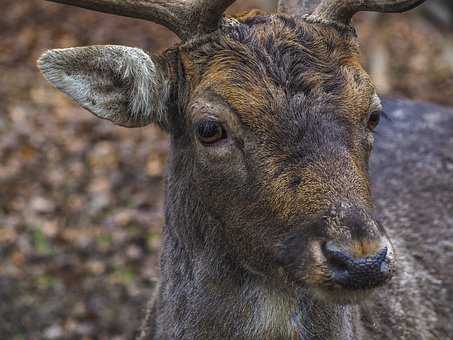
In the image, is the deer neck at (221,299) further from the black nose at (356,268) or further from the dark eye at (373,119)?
the dark eye at (373,119)

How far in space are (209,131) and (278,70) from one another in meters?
0.48

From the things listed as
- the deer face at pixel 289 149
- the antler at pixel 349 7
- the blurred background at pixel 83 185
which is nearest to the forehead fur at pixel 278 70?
the deer face at pixel 289 149

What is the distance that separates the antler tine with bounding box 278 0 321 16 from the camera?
501 cm

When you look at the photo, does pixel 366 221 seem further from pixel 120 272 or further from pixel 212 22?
pixel 120 272

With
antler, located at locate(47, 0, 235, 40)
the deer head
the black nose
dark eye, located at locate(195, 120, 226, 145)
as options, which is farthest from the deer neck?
antler, located at locate(47, 0, 235, 40)

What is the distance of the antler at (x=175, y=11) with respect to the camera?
4387mm

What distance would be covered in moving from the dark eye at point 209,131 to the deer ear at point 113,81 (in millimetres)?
406

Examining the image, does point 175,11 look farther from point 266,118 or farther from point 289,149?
point 289,149

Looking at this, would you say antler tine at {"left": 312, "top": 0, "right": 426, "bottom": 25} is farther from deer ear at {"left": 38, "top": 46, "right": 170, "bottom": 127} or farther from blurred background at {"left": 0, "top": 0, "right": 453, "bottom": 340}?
blurred background at {"left": 0, "top": 0, "right": 453, "bottom": 340}

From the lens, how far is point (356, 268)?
3.58 metres

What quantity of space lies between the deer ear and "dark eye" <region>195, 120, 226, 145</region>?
41cm

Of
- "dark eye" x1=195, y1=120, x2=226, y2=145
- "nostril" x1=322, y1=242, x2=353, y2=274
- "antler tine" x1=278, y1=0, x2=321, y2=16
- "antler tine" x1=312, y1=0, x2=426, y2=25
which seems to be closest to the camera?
"nostril" x1=322, y1=242, x2=353, y2=274

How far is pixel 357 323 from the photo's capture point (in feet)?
16.0

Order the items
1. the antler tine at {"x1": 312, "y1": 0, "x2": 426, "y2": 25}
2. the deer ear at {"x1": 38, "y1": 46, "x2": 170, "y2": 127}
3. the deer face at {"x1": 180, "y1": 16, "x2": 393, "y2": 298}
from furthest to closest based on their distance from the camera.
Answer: the antler tine at {"x1": 312, "y1": 0, "x2": 426, "y2": 25} → the deer ear at {"x1": 38, "y1": 46, "x2": 170, "y2": 127} → the deer face at {"x1": 180, "y1": 16, "x2": 393, "y2": 298}
